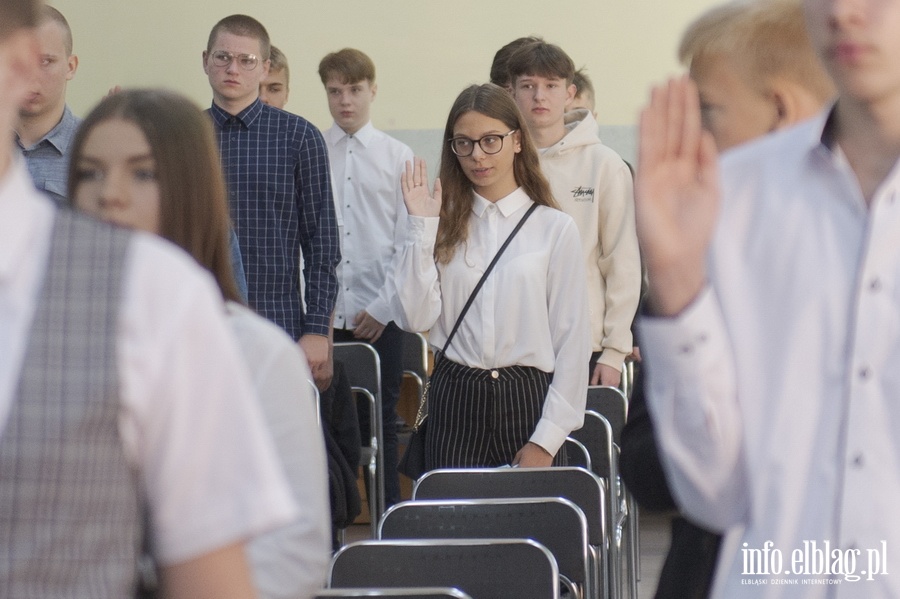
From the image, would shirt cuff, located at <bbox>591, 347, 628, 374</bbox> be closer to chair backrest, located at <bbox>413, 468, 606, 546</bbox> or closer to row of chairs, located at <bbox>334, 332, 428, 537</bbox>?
row of chairs, located at <bbox>334, 332, 428, 537</bbox>

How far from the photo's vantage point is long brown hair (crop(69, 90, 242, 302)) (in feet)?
4.92

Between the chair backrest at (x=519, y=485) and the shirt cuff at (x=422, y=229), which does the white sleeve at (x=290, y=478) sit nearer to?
the chair backrest at (x=519, y=485)

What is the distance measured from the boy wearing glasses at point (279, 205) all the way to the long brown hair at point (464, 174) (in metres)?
0.59

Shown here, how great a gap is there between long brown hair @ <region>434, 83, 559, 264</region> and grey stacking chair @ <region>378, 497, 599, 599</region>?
100 cm

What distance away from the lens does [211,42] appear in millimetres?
4348

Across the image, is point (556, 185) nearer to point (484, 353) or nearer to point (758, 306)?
point (484, 353)

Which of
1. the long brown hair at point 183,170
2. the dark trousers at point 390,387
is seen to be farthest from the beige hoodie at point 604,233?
the long brown hair at point 183,170

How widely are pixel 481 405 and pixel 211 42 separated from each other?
1763mm

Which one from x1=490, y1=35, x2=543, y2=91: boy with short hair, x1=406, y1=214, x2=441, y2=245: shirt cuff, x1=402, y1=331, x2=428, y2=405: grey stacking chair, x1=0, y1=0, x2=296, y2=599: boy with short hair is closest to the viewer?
→ x1=0, y1=0, x2=296, y2=599: boy with short hair

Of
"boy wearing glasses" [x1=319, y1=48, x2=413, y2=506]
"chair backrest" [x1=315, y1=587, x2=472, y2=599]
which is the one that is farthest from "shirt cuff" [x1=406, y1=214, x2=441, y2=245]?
"chair backrest" [x1=315, y1=587, x2=472, y2=599]

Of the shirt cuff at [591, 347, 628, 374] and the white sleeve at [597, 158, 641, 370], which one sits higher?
the white sleeve at [597, 158, 641, 370]

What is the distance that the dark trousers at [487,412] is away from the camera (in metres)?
3.45

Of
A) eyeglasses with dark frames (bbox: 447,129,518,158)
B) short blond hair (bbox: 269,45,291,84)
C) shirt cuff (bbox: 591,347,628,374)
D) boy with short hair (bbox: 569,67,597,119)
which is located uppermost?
short blond hair (bbox: 269,45,291,84)

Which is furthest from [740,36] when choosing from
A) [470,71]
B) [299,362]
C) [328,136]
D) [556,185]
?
[470,71]
